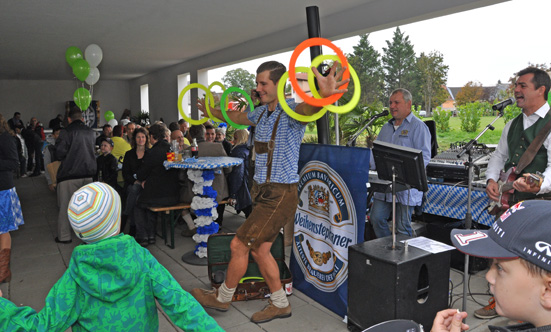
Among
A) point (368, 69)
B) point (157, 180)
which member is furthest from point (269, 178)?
point (368, 69)

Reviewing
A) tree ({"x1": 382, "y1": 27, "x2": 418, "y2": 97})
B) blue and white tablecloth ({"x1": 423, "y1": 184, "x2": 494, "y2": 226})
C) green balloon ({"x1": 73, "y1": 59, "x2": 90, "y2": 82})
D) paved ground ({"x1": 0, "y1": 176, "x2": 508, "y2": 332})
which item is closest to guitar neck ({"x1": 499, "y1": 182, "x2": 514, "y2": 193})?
paved ground ({"x1": 0, "y1": 176, "x2": 508, "y2": 332})

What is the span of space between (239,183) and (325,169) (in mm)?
2330

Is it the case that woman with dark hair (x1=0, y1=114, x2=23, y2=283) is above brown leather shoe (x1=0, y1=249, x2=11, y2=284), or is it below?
above

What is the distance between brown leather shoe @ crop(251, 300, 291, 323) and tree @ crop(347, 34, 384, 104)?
505 cm

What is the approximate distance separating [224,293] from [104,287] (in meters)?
1.76

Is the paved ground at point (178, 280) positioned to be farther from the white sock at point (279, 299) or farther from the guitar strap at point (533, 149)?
the guitar strap at point (533, 149)

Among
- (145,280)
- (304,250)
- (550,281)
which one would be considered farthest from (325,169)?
(550,281)

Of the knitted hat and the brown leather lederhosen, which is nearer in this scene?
the knitted hat

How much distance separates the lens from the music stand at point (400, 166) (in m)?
2.58

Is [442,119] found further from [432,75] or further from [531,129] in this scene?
[531,129]

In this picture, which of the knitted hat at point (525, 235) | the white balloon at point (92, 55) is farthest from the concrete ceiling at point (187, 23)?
the knitted hat at point (525, 235)

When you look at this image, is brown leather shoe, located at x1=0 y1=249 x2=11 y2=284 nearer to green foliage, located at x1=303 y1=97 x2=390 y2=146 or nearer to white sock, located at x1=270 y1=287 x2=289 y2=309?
white sock, located at x1=270 y1=287 x2=289 y2=309

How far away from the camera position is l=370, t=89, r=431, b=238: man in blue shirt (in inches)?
139

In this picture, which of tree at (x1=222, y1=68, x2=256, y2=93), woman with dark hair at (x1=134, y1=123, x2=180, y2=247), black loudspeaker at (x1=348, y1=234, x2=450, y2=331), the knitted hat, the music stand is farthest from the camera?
tree at (x1=222, y1=68, x2=256, y2=93)
